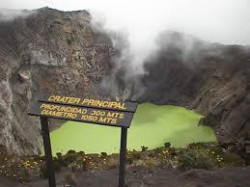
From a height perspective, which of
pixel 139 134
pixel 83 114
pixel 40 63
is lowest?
pixel 139 134

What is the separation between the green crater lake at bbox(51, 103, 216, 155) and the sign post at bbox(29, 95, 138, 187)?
1537 cm

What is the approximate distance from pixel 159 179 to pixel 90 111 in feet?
18.8

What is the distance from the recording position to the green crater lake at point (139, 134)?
32.0 metres

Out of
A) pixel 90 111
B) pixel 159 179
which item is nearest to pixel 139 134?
pixel 159 179

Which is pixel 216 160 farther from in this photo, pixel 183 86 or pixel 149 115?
pixel 183 86

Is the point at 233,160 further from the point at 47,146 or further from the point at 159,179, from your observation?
the point at 47,146

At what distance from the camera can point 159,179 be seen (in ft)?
60.5

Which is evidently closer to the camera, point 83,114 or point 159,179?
point 83,114

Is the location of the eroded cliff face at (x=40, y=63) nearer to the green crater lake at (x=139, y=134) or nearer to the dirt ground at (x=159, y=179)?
the green crater lake at (x=139, y=134)

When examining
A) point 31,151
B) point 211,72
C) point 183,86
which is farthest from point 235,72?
point 31,151

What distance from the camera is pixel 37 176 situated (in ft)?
63.2

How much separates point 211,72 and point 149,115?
8.54 meters

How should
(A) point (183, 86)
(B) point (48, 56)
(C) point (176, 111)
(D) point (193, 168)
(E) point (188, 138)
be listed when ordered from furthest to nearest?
(A) point (183, 86) → (C) point (176, 111) → (B) point (48, 56) → (E) point (188, 138) → (D) point (193, 168)

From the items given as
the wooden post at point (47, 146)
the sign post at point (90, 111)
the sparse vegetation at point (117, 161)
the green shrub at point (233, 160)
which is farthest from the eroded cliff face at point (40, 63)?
the green shrub at point (233, 160)
